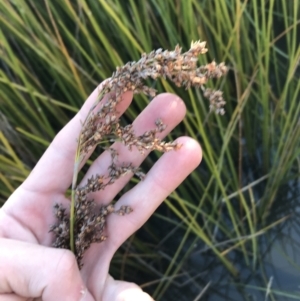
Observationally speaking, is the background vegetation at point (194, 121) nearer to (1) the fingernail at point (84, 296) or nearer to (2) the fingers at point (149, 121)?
(2) the fingers at point (149, 121)

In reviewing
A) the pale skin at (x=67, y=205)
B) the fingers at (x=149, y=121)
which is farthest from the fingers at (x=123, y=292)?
the fingers at (x=149, y=121)

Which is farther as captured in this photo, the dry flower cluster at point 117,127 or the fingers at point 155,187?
the fingers at point 155,187

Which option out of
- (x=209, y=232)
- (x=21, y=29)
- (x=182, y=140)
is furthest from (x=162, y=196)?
(x=21, y=29)

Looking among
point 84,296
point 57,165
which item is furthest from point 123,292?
point 57,165

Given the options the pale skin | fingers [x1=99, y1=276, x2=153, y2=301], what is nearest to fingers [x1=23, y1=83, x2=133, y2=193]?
the pale skin

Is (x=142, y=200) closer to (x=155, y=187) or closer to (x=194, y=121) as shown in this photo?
(x=155, y=187)

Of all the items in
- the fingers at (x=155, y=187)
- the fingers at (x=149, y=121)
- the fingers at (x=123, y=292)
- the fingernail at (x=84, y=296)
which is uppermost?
the fingers at (x=149, y=121)

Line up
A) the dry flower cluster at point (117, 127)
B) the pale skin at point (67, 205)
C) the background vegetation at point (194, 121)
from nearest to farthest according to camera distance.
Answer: the dry flower cluster at point (117, 127) → the pale skin at point (67, 205) → the background vegetation at point (194, 121)

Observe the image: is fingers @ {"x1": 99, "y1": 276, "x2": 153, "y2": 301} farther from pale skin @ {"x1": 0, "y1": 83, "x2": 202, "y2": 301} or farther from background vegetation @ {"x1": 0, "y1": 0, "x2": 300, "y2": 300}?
background vegetation @ {"x1": 0, "y1": 0, "x2": 300, "y2": 300}
